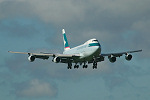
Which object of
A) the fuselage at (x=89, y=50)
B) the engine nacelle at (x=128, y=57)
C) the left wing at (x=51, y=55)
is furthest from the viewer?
the engine nacelle at (x=128, y=57)

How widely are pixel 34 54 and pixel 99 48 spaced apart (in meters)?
18.1

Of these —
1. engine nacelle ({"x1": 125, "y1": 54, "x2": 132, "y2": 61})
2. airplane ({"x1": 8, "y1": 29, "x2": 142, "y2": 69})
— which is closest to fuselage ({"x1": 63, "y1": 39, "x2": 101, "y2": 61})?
airplane ({"x1": 8, "y1": 29, "x2": 142, "y2": 69})

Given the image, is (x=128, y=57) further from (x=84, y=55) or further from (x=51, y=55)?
(x=51, y=55)

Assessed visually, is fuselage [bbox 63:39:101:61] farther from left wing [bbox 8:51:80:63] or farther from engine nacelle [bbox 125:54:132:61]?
engine nacelle [bbox 125:54:132:61]

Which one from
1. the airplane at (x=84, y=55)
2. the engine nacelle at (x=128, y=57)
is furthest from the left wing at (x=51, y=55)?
the engine nacelle at (x=128, y=57)

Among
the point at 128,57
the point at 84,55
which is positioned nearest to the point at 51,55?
the point at 84,55

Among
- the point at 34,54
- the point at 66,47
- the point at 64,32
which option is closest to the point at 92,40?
the point at 34,54

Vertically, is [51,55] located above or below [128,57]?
above

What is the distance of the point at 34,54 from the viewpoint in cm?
10225

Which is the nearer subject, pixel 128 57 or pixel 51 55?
pixel 128 57

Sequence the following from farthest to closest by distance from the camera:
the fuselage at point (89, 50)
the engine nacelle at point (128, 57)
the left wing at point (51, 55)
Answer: the engine nacelle at point (128, 57)
the left wing at point (51, 55)
the fuselage at point (89, 50)

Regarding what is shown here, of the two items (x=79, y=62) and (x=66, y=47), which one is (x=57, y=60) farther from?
(x=66, y=47)

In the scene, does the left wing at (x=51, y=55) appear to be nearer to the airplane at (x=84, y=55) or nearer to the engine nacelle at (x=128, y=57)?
the airplane at (x=84, y=55)

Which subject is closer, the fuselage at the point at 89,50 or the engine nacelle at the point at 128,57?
the fuselage at the point at 89,50
